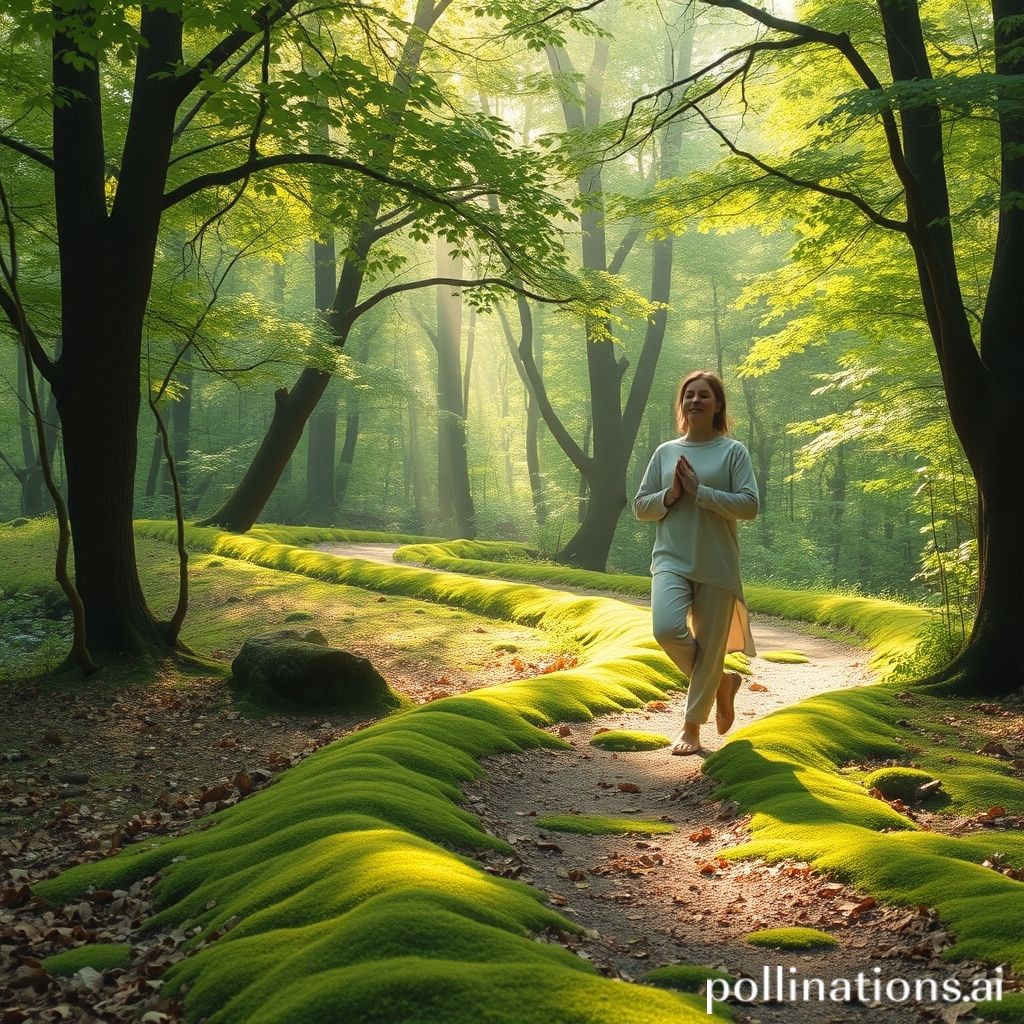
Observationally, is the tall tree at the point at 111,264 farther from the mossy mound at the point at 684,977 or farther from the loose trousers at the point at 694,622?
the mossy mound at the point at 684,977

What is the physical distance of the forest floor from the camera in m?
3.16

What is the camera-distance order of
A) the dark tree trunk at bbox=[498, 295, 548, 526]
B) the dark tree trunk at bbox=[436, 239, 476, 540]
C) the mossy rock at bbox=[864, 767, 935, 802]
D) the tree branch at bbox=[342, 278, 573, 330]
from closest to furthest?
the mossy rock at bbox=[864, 767, 935, 802] < the tree branch at bbox=[342, 278, 573, 330] < the dark tree trunk at bbox=[498, 295, 548, 526] < the dark tree trunk at bbox=[436, 239, 476, 540]

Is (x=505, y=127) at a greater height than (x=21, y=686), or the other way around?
(x=505, y=127)

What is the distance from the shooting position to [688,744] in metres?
6.36

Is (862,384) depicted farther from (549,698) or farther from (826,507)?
(826,507)

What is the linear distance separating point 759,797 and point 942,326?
4.93 metres

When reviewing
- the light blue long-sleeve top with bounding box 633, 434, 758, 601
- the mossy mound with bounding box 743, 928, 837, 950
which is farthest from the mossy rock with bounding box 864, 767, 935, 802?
the mossy mound with bounding box 743, 928, 837, 950

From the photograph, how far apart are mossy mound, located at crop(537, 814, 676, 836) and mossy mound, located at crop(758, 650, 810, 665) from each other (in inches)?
272

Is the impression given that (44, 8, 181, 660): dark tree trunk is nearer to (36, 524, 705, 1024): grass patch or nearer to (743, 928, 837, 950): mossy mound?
(36, 524, 705, 1024): grass patch

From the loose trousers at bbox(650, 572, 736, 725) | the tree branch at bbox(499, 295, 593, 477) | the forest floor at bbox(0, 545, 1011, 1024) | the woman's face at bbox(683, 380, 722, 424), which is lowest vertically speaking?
Result: the forest floor at bbox(0, 545, 1011, 1024)

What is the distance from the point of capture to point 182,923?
11.5 feet

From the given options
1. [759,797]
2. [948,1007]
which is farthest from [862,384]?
[948,1007]

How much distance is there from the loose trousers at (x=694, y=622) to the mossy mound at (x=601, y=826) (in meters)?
1.20

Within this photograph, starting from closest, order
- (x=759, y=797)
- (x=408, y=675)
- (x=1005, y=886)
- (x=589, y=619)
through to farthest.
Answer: (x=1005, y=886)
(x=759, y=797)
(x=408, y=675)
(x=589, y=619)
